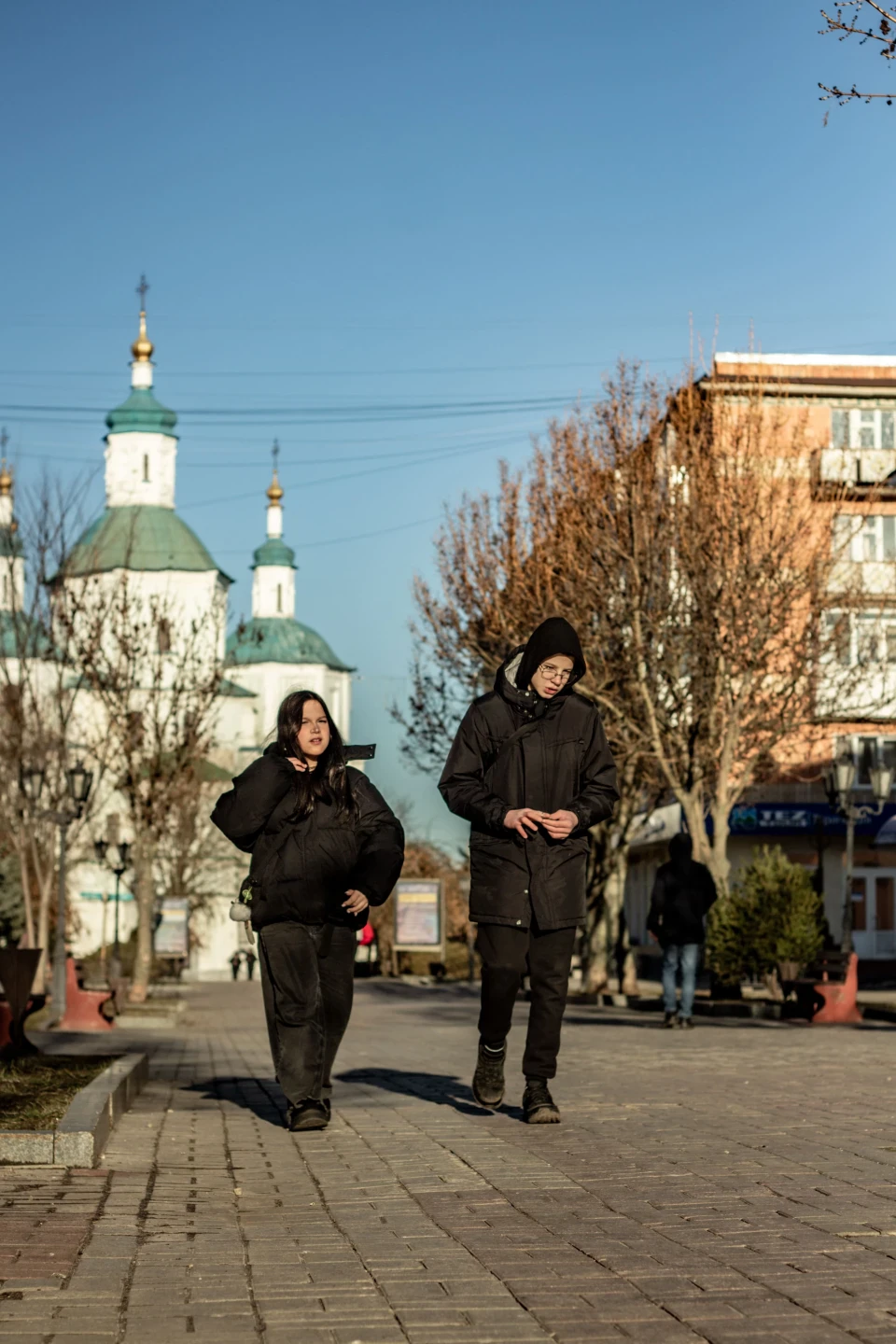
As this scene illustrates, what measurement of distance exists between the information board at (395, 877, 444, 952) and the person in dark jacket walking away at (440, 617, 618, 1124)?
139 ft

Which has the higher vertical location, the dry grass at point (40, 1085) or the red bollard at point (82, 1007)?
the dry grass at point (40, 1085)

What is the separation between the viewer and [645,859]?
59125 millimetres

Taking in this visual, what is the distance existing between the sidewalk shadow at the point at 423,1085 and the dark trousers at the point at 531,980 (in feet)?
2.46

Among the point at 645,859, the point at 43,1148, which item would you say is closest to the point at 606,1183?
the point at 43,1148

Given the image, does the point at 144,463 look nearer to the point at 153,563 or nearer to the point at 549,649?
the point at 153,563

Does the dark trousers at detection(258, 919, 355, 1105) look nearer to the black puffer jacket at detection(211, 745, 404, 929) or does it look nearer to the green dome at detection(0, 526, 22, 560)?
the black puffer jacket at detection(211, 745, 404, 929)

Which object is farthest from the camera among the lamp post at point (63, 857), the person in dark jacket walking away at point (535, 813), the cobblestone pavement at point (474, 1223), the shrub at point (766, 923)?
the lamp post at point (63, 857)

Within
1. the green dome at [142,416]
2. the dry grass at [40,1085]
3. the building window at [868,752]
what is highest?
the green dome at [142,416]

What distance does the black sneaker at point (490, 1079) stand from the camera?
860 cm

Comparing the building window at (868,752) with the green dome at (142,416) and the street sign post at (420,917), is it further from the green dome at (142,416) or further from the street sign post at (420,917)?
the green dome at (142,416)

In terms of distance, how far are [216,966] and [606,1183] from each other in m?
91.3

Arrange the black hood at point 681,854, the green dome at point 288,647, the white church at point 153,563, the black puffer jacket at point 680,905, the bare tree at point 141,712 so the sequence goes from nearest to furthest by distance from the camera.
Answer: the black puffer jacket at point 680,905 < the black hood at point 681,854 < the bare tree at point 141,712 < the white church at point 153,563 < the green dome at point 288,647

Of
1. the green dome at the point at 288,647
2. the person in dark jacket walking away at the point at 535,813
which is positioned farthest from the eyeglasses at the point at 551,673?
the green dome at the point at 288,647

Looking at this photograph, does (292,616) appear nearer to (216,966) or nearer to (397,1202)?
(216,966)
